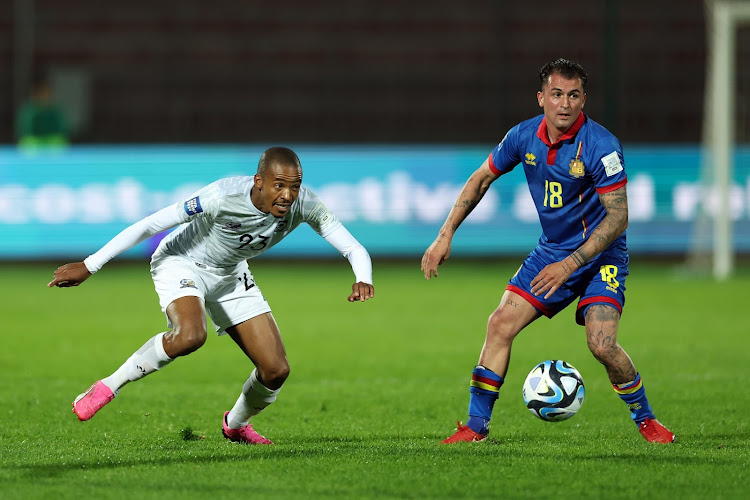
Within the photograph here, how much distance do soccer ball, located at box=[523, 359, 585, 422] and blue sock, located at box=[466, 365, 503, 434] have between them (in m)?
0.18

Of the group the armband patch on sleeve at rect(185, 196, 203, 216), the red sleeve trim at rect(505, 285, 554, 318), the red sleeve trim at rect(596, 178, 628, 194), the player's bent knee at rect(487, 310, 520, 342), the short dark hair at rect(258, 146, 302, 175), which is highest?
the short dark hair at rect(258, 146, 302, 175)

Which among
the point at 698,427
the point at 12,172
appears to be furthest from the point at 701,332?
the point at 12,172

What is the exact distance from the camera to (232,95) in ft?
69.3

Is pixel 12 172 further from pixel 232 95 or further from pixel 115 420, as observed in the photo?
pixel 115 420

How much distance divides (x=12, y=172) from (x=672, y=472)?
1275cm

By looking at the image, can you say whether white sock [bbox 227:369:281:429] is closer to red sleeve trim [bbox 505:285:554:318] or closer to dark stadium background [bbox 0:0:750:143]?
red sleeve trim [bbox 505:285:554:318]

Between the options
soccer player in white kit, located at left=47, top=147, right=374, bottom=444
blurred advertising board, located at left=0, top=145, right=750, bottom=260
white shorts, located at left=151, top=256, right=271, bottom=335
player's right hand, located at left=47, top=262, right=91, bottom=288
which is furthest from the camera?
blurred advertising board, located at left=0, top=145, right=750, bottom=260

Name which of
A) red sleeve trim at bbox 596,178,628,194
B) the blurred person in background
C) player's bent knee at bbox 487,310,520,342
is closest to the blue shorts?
player's bent knee at bbox 487,310,520,342

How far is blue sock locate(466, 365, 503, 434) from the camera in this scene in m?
6.00

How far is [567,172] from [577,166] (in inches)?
2.6

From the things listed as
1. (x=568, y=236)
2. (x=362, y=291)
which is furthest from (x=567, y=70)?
(x=362, y=291)

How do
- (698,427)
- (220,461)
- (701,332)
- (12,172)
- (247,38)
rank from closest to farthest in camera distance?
(220,461)
(698,427)
(701,332)
(12,172)
(247,38)

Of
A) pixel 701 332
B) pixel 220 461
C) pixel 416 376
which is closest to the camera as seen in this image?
pixel 220 461

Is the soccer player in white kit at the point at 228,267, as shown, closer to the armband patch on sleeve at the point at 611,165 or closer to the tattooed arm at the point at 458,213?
the tattooed arm at the point at 458,213
